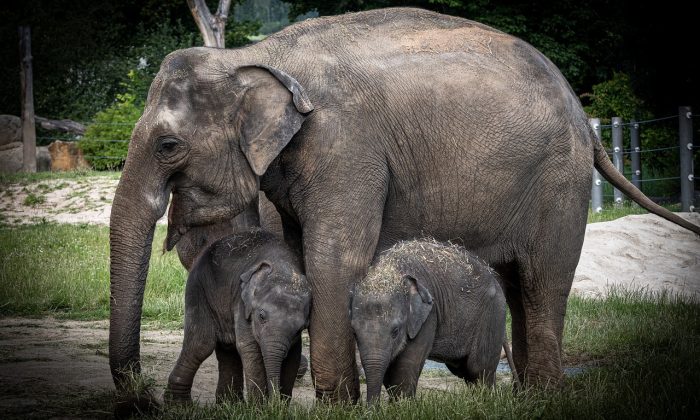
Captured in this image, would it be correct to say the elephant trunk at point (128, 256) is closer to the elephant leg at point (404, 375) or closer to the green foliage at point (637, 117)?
the elephant leg at point (404, 375)

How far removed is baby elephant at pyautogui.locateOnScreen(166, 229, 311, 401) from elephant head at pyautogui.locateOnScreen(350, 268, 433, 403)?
1.37ft

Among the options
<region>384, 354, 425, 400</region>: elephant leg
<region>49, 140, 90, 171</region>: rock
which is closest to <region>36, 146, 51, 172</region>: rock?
<region>49, 140, 90, 171</region>: rock

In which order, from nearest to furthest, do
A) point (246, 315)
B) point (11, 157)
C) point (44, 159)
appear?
point (246, 315), point (11, 157), point (44, 159)

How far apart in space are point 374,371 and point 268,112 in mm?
1721

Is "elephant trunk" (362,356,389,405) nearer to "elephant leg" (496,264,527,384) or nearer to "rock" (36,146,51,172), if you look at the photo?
"elephant leg" (496,264,527,384)

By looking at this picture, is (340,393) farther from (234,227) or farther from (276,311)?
(234,227)

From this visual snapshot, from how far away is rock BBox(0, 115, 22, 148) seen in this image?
90.3 ft

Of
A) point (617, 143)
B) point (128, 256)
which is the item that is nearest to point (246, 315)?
point (128, 256)

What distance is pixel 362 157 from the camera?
7.08m

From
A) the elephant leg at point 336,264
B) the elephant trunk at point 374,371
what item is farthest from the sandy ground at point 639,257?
the elephant trunk at point 374,371

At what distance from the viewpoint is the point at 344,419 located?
255 inches

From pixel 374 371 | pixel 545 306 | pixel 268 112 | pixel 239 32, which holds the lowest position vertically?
pixel 374 371

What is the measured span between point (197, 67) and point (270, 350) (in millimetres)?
1829

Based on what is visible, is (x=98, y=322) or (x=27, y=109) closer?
(x=98, y=322)
